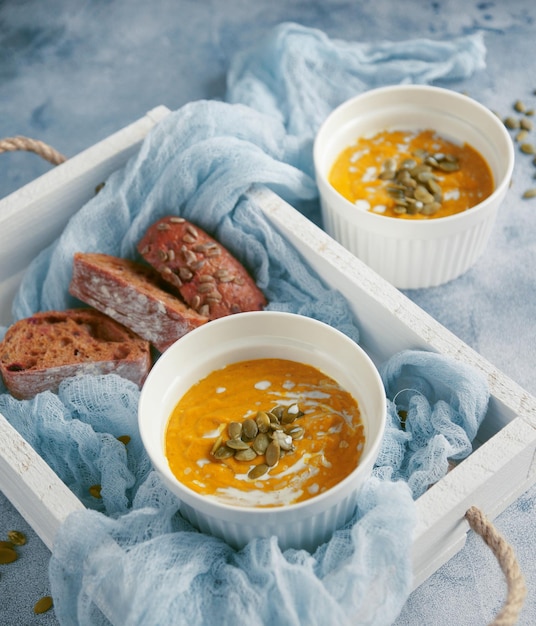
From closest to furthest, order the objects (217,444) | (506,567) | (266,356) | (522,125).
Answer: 1. (506,567)
2. (217,444)
3. (266,356)
4. (522,125)

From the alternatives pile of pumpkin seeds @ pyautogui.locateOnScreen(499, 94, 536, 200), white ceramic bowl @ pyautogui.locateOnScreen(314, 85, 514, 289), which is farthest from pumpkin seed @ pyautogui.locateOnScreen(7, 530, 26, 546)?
pile of pumpkin seeds @ pyautogui.locateOnScreen(499, 94, 536, 200)

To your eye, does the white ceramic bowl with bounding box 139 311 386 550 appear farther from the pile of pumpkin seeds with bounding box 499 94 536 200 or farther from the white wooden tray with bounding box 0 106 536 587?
the pile of pumpkin seeds with bounding box 499 94 536 200

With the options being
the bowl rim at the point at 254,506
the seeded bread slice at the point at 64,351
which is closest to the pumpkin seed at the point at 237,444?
the bowl rim at the point at 254,506

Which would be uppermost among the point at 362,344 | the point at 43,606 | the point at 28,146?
the point at 28,146

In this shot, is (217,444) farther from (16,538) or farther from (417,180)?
(417,180)

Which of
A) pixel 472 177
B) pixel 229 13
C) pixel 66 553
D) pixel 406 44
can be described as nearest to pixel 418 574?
pixel 66 553

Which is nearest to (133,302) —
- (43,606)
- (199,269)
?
(199,269)

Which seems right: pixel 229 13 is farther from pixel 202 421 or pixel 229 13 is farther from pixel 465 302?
pixel 202 421

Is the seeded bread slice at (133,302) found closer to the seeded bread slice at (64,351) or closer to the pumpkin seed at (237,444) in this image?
the seeded bread slice at (64,351)
